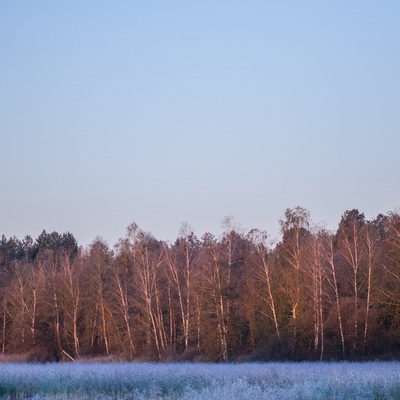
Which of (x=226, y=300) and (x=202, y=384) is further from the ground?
(x=226, y=300)

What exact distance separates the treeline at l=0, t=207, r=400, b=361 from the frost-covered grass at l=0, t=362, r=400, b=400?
17.8 meters

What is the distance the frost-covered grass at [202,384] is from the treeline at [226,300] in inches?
701

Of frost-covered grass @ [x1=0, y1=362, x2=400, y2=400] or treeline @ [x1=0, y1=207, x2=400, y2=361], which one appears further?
treeline @ [x1=0, y1=207, x2=400, y2=361]

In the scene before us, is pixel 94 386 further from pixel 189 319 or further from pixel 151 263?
pixel 151 263

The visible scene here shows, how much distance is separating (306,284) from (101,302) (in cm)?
1815

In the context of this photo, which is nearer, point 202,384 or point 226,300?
point 202,384

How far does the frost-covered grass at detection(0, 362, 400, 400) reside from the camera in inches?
754

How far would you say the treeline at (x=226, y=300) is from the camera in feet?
148

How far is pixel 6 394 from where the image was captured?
995 inches

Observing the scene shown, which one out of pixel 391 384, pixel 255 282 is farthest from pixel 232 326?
pixel 391 384

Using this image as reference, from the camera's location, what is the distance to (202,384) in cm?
2484

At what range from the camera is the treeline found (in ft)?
148

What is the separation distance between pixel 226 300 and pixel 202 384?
2388cm

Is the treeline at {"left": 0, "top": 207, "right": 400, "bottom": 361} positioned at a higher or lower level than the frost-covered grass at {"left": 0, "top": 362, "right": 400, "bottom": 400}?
higher
